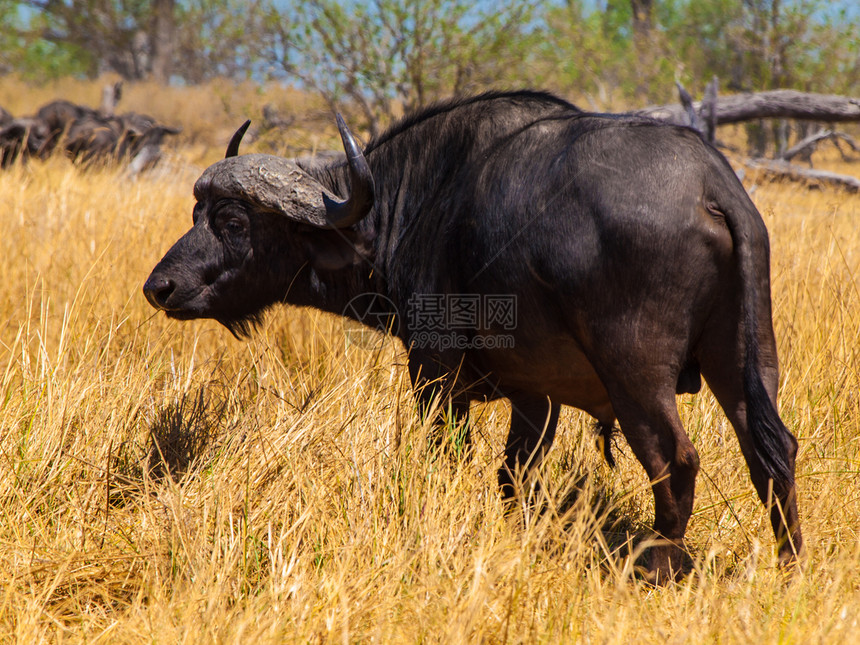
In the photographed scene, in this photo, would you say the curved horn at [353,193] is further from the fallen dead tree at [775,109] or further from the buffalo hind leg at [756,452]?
the fallen dead tree at [775,109]

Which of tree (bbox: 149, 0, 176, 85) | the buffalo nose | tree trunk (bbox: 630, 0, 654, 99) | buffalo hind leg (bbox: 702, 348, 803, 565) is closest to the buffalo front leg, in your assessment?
buffalo hind leg (bbox: 702, 348, 803, 565)

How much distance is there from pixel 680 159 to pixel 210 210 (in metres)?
2.01

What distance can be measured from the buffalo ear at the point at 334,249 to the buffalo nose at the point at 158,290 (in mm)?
626

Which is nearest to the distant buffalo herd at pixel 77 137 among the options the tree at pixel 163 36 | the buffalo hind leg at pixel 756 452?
the buffalo hind leg at pixel 756 452

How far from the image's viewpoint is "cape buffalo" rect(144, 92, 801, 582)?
2.36 metres

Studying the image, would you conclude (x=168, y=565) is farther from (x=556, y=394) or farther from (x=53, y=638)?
(x=556, y=394)

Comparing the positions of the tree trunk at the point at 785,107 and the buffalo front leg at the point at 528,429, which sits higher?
the tree trunk at the point at 785,107

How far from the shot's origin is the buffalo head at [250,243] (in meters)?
3.16

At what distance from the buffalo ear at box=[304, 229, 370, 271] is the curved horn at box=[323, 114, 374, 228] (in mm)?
128

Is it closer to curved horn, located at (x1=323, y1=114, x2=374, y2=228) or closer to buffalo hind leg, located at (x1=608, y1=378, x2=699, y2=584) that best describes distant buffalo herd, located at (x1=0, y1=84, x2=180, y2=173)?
curved horn, located at (x1=323, y1=114, x2=374, y2=228)

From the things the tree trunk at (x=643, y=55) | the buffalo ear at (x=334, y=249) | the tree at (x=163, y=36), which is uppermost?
the tree at (x=163, y=36)

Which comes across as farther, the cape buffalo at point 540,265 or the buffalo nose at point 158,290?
the buffalo nose at point 158,290

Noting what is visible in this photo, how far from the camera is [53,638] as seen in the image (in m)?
2.29

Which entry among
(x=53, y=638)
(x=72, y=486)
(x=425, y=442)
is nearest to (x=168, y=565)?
(x=53, y=638)
